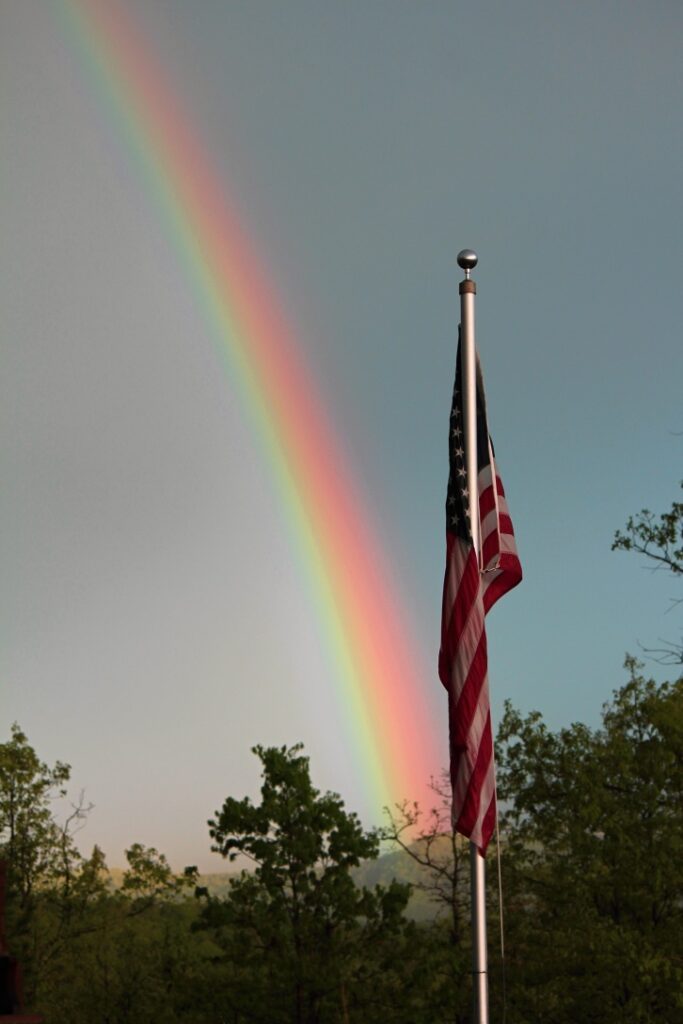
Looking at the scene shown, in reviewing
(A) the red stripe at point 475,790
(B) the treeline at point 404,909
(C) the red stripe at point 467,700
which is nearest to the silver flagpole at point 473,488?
(A) the red stripe at point 475,790

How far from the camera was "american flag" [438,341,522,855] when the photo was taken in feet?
43.8

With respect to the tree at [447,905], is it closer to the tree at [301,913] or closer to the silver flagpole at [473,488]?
the tree at [301,913]

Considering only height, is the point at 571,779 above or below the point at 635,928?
above

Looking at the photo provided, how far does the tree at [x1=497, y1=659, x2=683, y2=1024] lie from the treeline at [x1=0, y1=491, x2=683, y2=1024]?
0.07 m

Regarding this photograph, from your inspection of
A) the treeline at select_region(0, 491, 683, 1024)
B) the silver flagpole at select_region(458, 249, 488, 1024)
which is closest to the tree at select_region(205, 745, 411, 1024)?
the treeline at select_region(0, 491, 683, 1024)

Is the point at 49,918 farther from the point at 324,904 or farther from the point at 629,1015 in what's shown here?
the point at 629,1015

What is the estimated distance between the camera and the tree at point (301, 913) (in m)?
45.2

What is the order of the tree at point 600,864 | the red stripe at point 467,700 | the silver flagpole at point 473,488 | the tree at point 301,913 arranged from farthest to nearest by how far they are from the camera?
the tree at point 301,913 → the tree at point 600,864 → the red stripe at point 467,700 → the silver flagpole at point 473,488

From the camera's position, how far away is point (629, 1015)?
1380 inches

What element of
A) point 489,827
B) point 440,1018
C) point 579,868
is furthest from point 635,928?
point 489,827

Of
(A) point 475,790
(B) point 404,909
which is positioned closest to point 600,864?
(B) point 404,909

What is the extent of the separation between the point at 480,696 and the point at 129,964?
48.7 metres

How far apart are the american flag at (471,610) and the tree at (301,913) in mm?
33018

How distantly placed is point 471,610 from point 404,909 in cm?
3808
